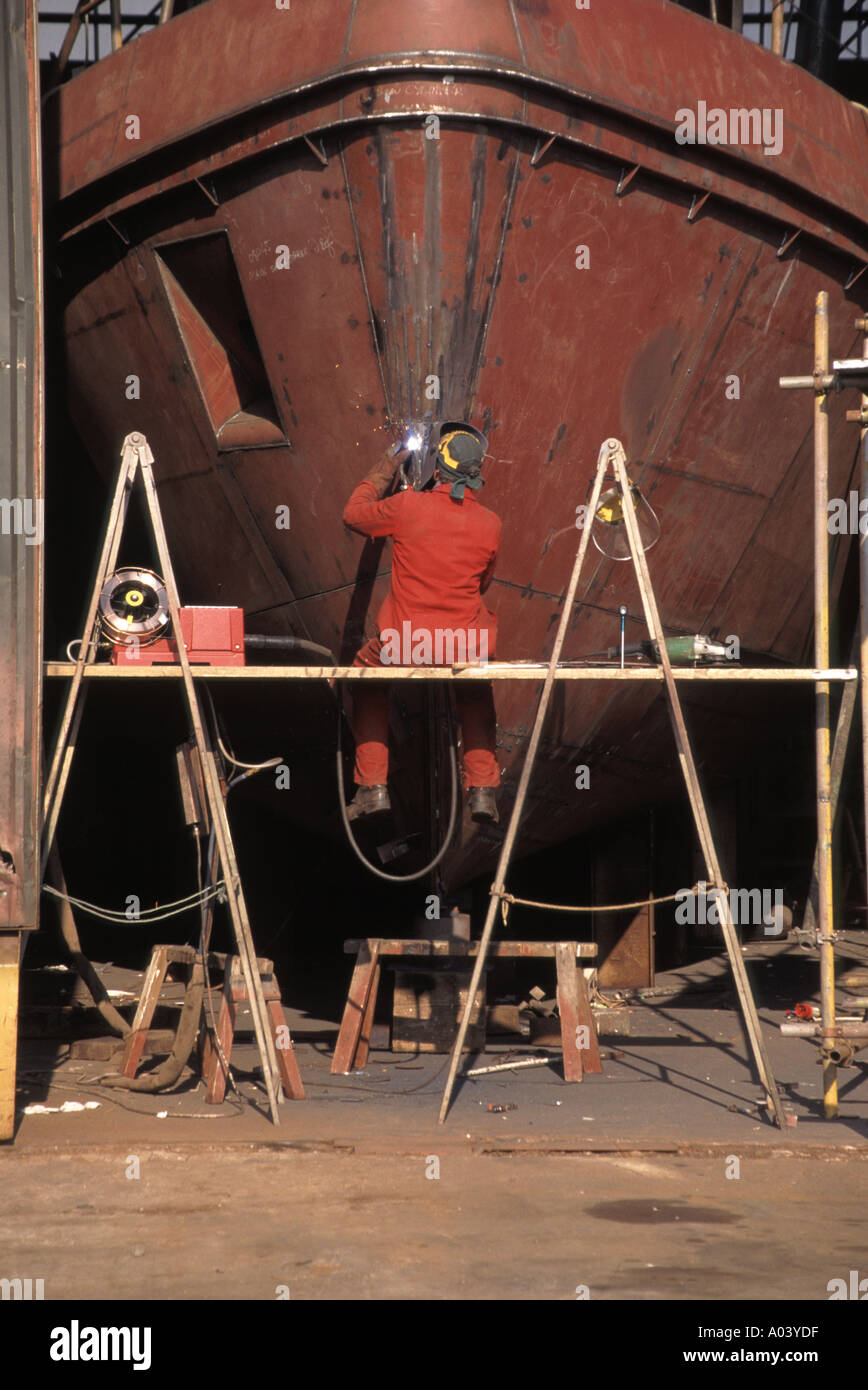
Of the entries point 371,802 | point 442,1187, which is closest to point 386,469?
point 371,802

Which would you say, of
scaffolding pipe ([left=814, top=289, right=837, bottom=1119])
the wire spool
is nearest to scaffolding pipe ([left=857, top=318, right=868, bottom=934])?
scaffolding pipe ([left=814, top=289, right=837, bottom=1119])

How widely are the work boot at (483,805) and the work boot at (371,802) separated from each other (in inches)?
15.9

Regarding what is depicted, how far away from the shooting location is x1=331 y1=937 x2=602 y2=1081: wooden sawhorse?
655cm

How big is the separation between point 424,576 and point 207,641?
3.08ft

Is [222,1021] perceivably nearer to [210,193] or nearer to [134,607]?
[134,607]

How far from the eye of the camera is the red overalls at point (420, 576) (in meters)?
6.24

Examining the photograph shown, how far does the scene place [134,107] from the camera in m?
6.81

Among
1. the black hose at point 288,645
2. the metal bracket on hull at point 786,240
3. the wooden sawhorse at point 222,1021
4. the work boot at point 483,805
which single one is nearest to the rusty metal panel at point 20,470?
the wooden sawhorse at point 222,1021

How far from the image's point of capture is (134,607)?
6.14 metres

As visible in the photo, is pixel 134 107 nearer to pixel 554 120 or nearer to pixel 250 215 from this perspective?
pixel 250 215

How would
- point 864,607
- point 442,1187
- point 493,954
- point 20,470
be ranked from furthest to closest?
point 493,954 < point 864,607 < point 20,470 < point 442,1187

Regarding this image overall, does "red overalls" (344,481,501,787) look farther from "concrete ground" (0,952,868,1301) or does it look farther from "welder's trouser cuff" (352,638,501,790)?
"concrete ground" (0,952,868,1301)
